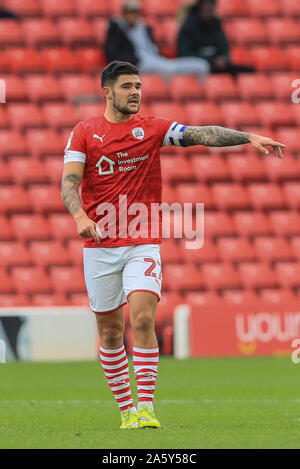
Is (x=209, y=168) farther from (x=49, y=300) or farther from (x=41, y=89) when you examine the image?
(x=49, y=300)

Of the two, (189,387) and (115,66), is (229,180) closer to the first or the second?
(189,387)

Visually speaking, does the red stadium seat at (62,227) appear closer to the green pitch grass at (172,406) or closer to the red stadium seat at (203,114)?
the red stadium seat at (203,114)

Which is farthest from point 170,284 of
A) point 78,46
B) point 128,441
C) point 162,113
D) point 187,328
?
point 128,441

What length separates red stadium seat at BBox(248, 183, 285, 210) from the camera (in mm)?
16422

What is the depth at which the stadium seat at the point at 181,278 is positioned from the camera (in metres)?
15.0

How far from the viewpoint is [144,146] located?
20.8ft

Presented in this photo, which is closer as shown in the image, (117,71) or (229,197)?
(117,71)

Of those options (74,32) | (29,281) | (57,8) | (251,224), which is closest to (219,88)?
(74,32)

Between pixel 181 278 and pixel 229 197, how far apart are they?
5.89 ft

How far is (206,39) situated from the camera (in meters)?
17.1

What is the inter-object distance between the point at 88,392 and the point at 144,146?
357 centimetres

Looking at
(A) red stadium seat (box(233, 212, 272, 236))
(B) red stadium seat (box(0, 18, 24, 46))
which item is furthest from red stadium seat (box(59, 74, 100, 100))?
(A) red stadium seat (box(233, 212, 272, 236))

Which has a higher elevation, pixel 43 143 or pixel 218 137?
pixel 43 143

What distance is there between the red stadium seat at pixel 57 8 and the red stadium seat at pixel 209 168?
352 centimetres
